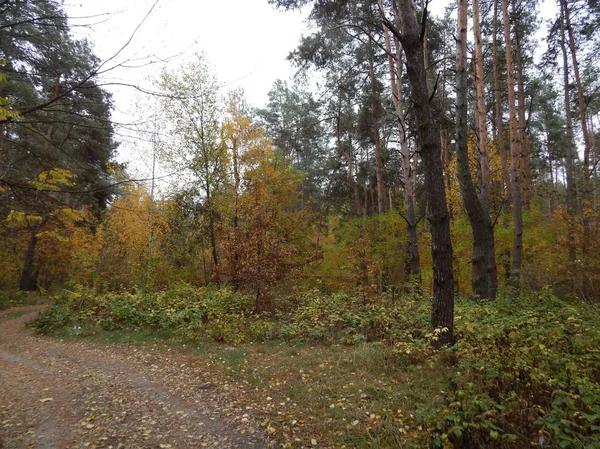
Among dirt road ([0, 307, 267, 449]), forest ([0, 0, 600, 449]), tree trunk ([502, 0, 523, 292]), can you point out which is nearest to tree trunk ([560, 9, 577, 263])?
forest ([0, 0, 600, 449])

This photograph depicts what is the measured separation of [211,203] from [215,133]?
346cm

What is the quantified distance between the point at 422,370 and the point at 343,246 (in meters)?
9.97

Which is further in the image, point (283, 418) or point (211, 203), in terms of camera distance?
point (211, 203)

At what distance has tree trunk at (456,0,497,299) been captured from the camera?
725cm

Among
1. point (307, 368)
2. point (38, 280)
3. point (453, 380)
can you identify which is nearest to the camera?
point (453, 380)

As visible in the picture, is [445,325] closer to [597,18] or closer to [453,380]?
[453,380]

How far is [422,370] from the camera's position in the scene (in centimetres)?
468

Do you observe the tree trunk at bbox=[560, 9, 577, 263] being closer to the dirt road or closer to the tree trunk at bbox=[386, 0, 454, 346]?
the tree trunk at bbox=[386, 0, 454, 346]

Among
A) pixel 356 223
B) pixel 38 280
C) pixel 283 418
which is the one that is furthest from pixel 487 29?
pixel 38 280

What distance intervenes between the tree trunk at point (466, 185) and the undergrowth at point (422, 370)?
1126 mm

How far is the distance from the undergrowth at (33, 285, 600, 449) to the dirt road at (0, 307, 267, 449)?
0.76 meters

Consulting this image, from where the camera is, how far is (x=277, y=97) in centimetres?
2455

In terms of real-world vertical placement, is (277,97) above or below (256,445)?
above

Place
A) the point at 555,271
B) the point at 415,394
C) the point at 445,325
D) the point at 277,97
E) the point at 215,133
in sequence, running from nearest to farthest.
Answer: the point at 415,394 < the point at 445,325 < the point at 555,271 < the point at 215,133 < the point at 277,97
